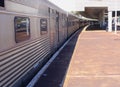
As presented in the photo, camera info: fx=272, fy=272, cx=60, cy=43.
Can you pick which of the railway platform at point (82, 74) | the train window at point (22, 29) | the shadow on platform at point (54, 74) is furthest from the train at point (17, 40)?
the railway platform at point (82, 74)

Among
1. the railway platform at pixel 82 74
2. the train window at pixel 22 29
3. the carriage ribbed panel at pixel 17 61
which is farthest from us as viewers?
the railway platform at pixel 82 74

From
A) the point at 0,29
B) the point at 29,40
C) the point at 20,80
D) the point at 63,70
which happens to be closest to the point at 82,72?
the point at 63,70

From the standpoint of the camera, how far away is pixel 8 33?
547cm

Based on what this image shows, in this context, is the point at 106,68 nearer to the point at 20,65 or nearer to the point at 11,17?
the point at 20,65

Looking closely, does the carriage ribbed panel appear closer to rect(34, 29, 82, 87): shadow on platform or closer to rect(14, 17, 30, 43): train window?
rect(14, 17, 30, 43): train window

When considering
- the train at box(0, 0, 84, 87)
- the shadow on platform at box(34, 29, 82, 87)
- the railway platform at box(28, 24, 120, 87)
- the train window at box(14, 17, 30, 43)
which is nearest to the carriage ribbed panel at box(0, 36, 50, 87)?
the train at box(0, 0, 84, 87)

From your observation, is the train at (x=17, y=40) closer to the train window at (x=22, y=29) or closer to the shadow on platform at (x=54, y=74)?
the train window at (x=22, y=29)

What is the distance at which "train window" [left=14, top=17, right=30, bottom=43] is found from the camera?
617 cm

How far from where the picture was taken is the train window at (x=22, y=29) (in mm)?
6168

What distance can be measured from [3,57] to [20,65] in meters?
1.27

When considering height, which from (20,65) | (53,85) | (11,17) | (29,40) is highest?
(11,17)

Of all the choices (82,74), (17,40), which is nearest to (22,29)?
(17,40)

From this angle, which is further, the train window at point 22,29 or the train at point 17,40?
the train window at point 22,29

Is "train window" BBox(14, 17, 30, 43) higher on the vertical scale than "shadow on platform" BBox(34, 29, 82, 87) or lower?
higher
